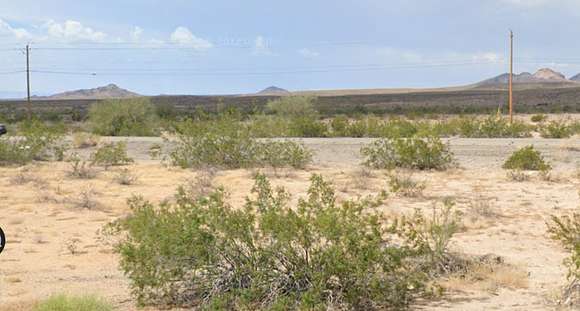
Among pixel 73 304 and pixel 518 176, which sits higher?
pixel 518 176

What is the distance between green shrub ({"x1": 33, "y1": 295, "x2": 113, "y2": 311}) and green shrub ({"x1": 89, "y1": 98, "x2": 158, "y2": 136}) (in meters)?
36.2

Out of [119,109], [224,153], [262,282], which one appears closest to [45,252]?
[262,282]

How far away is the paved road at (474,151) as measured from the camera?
26.0 metres

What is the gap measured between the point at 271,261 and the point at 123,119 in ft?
141

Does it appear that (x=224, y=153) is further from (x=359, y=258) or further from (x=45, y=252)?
(x=359, y=258)

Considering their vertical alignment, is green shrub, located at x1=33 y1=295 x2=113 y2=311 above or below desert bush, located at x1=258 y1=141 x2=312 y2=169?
below

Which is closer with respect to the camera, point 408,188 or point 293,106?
point 408,188

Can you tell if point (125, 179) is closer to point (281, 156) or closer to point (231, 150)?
point (231, 150)

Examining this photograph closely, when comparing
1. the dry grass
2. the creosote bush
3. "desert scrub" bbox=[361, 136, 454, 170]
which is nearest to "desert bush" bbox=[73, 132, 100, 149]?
the creosote bush

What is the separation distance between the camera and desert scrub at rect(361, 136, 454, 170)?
23.1 meters

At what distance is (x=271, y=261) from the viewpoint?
27.8ft

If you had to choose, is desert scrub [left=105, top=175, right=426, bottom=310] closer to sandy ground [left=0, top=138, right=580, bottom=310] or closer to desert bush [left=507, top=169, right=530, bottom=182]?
sandy ground [left=0, top=138, right=580, bottom=310]

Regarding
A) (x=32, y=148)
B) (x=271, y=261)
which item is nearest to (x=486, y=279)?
(x=271, y=261)

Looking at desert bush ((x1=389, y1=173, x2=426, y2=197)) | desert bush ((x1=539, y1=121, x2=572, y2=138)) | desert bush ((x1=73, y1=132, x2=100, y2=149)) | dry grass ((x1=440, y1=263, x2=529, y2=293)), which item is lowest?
dry grass ((x1=440, y1=263, x2=529, y2=293))
